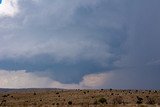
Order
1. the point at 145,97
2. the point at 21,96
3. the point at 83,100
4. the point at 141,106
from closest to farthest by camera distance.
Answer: the point at 141,106 → the point at 83,100 → the point at 145,97 → the point at 21,96

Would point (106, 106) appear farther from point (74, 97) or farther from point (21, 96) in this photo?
point (21, 96)

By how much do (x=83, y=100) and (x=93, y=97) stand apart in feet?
24.5

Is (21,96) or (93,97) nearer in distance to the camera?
(93,97)

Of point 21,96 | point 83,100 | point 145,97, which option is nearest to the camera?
point 83,100

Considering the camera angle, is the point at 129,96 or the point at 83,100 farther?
the point at 129,96

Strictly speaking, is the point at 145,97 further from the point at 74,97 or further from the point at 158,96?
the point at 74,97

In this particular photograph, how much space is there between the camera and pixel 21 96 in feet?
457

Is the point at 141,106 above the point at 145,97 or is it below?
below

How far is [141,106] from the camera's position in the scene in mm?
68000

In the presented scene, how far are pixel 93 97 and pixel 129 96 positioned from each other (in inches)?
499

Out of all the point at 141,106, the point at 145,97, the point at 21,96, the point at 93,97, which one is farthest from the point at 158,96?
the point at 141,106

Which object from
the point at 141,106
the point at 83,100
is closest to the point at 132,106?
the point at 141,106

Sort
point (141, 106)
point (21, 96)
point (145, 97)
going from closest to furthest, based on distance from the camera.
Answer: point (141, 106), point (145, 97), point (21, 96)

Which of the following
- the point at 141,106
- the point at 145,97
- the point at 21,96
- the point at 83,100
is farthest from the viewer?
the point at 21,96
